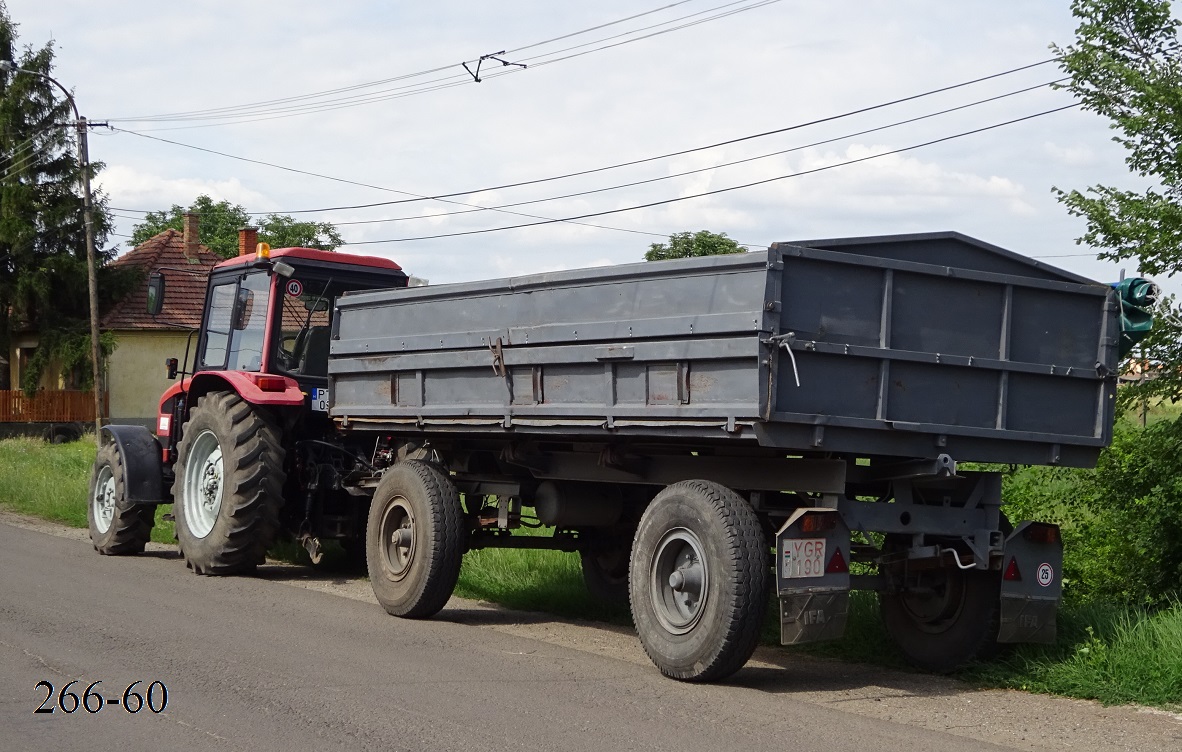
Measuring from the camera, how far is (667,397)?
7242mm

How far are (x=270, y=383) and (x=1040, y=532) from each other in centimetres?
664

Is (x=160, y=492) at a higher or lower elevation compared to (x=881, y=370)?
lower

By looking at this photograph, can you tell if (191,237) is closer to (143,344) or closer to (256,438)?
(143,344)

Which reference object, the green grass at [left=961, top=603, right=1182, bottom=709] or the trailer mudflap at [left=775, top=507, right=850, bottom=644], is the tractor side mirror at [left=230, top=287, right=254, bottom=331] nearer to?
the trailer mudflap at [left=775, top=507, right=850, bottom=644]

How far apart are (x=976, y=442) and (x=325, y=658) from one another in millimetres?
3909

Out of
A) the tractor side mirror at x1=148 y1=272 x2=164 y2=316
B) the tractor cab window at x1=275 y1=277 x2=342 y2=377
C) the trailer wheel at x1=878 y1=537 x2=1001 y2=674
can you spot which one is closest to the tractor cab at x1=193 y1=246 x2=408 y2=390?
the tractor cab window at x1=275 y1=277 x2=342 y2=377

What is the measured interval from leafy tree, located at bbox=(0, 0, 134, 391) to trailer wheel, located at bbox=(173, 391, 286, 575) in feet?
96.4

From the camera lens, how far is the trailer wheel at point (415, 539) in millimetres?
9219

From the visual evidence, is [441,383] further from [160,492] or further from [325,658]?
[160,492]

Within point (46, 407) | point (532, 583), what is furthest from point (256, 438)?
point (46, 407)

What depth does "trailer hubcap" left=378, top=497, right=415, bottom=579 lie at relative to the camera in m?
9.52

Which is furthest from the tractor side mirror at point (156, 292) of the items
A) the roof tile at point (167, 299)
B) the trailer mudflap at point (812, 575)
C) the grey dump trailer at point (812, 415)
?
the roof tile at point (167, 299)

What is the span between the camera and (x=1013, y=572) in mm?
7484

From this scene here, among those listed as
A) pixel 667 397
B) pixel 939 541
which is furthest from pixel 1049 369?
pixel 667 397
